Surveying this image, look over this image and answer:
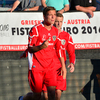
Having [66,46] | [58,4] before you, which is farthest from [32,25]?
[66,46]

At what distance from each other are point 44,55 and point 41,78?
455 millimetres

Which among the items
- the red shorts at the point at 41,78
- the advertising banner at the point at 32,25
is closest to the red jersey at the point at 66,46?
the red shorts at the point at 41,78

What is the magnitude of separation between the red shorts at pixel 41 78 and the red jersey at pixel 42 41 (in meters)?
0.16

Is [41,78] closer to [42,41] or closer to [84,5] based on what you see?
[42,41]

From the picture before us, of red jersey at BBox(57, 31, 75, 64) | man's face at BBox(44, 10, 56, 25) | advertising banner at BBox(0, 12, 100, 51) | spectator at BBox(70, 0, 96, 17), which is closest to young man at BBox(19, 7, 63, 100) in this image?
man's face at BBox(44, 10, 56, 25)

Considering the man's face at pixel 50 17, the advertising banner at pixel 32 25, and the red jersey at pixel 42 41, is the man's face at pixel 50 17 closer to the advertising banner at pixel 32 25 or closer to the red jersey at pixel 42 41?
the red jersey at pixel 42 41

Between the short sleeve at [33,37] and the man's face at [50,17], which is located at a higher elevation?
the man's face at [50,17]

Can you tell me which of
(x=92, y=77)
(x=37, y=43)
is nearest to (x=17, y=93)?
(x=92, y=77)

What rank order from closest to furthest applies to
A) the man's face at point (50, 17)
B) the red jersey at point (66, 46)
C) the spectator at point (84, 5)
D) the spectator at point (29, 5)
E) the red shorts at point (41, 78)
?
the man's face at point (50, 17), the red shorts at point (41, 78), the red jersey at point (66, 46), the spectator at point (84, 5), the spectator at point (29, 5)

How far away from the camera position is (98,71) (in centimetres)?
748

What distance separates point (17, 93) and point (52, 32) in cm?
261

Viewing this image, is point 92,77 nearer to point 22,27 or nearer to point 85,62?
point 85,62

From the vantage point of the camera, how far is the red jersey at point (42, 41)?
5.30 meters

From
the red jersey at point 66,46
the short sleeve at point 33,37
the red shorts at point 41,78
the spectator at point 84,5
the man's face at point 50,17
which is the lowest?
the red shorts at point 41,78
